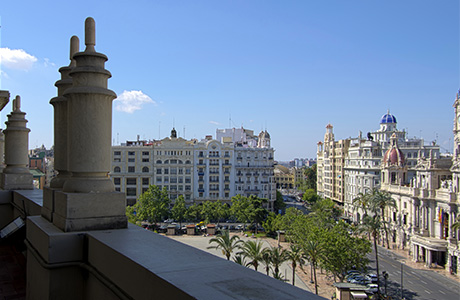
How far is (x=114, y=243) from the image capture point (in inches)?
139

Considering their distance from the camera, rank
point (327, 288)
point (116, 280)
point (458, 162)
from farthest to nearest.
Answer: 1. point (458, 162)
2. point (327, 288)
3. point (116, 280)

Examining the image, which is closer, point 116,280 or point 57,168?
point 116,280

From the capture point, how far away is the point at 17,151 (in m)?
9.23

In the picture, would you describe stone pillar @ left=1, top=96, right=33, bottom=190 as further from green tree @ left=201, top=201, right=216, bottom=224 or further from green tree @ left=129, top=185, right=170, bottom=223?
green tree @ left=201, top=201, right=216, bottom=224

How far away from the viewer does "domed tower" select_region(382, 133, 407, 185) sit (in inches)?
2030

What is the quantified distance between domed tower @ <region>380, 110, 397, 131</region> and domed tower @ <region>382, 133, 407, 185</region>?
15.4m

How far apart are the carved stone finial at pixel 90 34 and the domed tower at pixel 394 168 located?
52.2m

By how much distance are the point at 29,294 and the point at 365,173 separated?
63806mm

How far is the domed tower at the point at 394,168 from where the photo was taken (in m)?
51.6

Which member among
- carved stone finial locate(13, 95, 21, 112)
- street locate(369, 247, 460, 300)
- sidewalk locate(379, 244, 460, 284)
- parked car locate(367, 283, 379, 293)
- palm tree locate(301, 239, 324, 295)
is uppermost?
carved stone finial locate(13, 95, 21, 112)

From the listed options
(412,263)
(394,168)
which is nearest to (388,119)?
(394,168)

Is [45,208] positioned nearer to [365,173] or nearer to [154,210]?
[154,210]

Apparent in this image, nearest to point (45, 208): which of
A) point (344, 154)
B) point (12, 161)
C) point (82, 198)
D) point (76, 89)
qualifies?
point (82, 198)

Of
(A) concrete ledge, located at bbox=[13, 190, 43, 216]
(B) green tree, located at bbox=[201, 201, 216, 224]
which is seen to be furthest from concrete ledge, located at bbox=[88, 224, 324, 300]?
(B) green tree, located at bbox=[201, 201, 216, 224]
